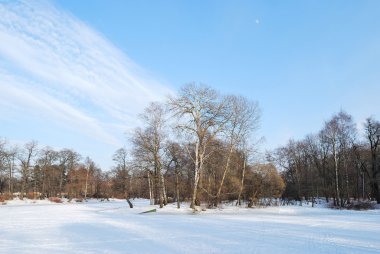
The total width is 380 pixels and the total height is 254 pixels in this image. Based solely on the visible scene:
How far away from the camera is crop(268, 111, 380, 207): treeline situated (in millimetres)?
48500

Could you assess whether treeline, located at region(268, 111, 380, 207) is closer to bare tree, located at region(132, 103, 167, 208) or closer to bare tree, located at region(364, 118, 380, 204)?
bare tree, located at region(364, 118, 380, 204)

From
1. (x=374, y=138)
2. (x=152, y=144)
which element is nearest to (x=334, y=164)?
(x=374, y=138)

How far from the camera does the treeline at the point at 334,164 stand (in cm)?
4850

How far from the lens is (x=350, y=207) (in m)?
43.3

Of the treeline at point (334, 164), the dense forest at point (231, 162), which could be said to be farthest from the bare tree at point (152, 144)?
the treeline at point (334, 164)

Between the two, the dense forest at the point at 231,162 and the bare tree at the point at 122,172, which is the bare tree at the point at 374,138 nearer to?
the dense forest at the point at 231,162

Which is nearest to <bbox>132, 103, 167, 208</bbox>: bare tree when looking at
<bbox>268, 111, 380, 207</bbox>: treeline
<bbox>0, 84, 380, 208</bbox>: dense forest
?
<bbox>0, 84, 380, 208</bbox>: dense forest

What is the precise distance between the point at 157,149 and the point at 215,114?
26.7 feet

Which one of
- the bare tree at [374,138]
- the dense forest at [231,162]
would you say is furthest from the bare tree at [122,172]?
the bare tree at [374,138]

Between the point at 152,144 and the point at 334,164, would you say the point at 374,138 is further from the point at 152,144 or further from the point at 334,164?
the point at 152,144

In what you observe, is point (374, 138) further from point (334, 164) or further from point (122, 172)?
point (122, 172)

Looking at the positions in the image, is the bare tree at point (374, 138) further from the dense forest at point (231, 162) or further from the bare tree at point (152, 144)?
the bare tree at point (152, 144)

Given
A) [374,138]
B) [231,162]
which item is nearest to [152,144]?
[231,162]

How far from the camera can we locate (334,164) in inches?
2020
